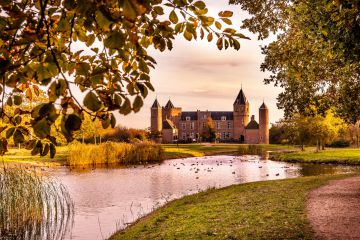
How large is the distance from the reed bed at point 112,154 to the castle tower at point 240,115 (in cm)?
6441

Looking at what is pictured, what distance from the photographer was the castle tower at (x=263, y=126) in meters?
95.6

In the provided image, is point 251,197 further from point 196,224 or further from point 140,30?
point 140,30

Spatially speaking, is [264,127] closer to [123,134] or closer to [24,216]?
[123,134]

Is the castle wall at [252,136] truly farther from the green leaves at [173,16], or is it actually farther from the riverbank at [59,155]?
the green leaves at [173,16]

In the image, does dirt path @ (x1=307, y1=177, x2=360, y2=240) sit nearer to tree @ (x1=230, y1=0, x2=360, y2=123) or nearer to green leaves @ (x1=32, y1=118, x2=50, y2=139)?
tree @ (x1=230, y1=0, x2=360, y2=123)

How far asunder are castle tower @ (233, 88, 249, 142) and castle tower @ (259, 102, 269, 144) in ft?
26.6

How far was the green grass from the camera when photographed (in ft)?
31.8

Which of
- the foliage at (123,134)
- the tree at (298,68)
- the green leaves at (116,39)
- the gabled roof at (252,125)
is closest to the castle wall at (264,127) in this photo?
the gabled roof at (252,125)

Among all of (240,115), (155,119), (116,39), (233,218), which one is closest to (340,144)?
(240,115)

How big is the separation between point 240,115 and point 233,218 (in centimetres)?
9706

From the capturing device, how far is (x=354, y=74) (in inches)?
515

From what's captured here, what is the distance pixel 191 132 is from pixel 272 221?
4002 inches

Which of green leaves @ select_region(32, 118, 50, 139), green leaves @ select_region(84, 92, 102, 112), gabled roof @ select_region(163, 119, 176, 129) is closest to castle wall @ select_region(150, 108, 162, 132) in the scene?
gabled roof @ select_region(163, 119, 176, 129)

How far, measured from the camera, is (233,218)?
11.4 m
